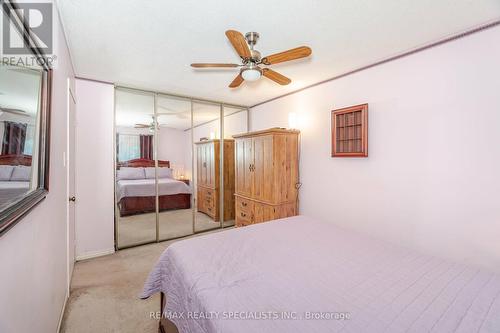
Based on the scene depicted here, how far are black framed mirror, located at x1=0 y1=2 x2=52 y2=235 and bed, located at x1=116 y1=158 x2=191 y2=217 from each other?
87.8 inches

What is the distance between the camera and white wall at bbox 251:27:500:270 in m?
1.91

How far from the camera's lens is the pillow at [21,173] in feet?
3.02

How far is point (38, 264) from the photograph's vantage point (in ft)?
4.09

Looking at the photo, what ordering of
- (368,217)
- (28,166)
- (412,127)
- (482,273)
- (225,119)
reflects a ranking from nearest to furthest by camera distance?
(28,166)
(482,273)
(412,127)
(368,217)
(225,119)

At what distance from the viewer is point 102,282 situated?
2.50 meters

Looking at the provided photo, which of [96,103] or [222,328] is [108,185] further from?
Answer: [222,328]

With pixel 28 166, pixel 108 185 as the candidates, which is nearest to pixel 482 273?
pixel 28 166

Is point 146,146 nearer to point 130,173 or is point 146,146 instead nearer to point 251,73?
point 130,173

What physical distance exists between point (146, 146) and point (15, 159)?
9.12 feet

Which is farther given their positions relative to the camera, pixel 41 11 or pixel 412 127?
pixel 412 127

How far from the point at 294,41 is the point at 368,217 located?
7.09 feet

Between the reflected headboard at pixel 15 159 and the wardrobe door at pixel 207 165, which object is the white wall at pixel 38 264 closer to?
the reflected headboard at pixel 15 159

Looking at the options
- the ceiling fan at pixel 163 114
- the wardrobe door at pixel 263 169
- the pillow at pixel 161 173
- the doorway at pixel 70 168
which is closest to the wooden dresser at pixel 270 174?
the wardrobe door at pixel 263 169

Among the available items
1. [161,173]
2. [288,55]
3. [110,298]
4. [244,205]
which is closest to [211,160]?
[161,173]
